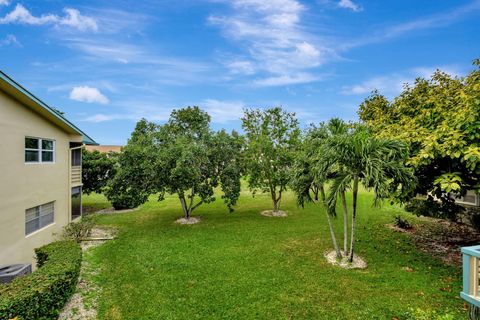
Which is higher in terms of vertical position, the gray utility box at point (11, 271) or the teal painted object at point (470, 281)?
the teal painted object at point (470, 281)

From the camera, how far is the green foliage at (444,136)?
6.61 metres

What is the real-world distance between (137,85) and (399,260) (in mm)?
19999

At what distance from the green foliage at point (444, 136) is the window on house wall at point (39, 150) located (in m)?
12.7

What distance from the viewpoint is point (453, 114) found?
744cm

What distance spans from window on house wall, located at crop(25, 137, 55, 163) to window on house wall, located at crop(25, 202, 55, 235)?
1.85 metres

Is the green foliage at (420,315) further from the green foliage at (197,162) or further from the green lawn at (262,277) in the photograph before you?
the green foliage at (197,162)

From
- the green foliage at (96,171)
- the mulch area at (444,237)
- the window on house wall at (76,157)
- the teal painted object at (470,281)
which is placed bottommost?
the mulch area at (444,237)

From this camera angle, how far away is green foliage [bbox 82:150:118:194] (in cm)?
1911

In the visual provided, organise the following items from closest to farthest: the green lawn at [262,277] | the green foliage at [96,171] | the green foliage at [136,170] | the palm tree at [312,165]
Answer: the green lawn at [262,277] → the palm tree at [312,165] → the green foliage at [136,170] → the green foliage at [96,171]

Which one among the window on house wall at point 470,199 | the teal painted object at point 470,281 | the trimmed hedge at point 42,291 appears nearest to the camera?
the teal painted object at point 470,281

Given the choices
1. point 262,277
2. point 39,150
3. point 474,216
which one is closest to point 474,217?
point 474,216

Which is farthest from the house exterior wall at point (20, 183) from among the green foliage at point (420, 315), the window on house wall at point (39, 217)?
the green foliage at point (420, 315)

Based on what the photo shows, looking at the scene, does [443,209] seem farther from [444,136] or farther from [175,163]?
[175,163]

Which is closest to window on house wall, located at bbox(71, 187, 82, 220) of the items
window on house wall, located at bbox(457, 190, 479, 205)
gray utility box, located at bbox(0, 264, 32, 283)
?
gray utility box, located at bbox(0, 264, 32, 283)
